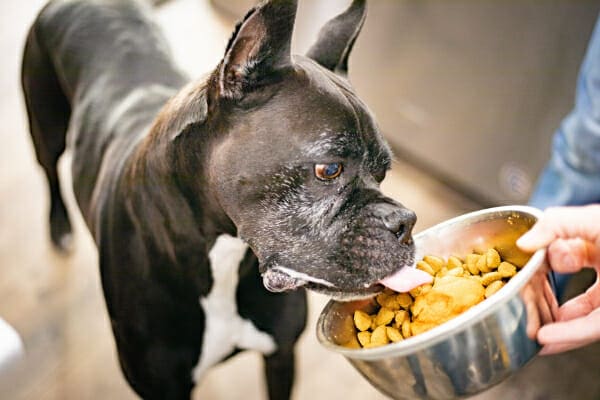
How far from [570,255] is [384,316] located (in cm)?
37

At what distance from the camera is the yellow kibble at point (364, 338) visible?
1.18 metres

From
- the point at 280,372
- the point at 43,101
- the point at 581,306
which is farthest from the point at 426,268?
the point at 43,101

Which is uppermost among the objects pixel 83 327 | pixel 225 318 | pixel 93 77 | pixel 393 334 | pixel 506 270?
pixel 506 270

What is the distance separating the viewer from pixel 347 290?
3.92 ft

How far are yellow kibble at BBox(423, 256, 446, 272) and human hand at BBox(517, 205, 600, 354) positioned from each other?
0.44 feet

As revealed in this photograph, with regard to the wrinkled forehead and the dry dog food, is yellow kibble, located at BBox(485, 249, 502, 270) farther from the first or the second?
the wrinkled forehead

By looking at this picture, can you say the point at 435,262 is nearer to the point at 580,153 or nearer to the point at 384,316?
the point at 384,316

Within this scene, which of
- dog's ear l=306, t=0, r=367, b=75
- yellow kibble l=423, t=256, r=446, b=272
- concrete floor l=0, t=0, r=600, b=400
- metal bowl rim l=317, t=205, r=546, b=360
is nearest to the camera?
metal bowl rim l=317, t=205, r=546, b=360

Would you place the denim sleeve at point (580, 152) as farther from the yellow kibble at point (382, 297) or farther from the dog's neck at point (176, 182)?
the dog's neck at point (176, 182)

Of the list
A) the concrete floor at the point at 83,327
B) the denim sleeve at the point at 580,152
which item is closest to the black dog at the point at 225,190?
the concrete floor at the point at 83,327

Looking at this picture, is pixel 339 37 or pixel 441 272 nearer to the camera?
pixel 441 272

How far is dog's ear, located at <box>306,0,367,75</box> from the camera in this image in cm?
134

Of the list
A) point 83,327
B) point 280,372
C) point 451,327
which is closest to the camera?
point 451,327

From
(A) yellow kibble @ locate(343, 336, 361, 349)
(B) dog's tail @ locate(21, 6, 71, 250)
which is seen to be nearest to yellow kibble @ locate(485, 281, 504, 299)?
(A) yellow kibble @ locate(343, 336, 361, 349)
